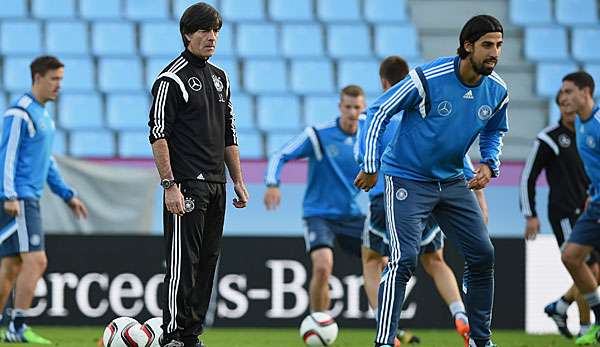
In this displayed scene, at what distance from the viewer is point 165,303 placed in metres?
6.94

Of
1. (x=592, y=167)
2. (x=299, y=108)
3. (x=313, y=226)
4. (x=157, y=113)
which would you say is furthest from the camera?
(x=299, y=108)

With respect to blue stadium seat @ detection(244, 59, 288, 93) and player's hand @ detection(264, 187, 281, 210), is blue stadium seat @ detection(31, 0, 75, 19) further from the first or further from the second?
player's hand @ detection(264, 187, 281, 210)

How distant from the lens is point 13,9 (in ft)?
58.4

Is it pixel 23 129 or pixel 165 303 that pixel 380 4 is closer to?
pixel 23 129

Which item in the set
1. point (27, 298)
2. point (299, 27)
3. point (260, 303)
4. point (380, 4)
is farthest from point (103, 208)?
point (380, 4)

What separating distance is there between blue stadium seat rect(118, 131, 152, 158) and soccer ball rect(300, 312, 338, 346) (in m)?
6.78

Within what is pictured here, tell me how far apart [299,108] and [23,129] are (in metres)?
7.36

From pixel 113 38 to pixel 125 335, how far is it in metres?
10.6

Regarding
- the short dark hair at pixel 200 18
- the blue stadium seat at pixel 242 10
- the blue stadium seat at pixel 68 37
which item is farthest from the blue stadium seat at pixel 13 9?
the short dark hair at pixel 200 18

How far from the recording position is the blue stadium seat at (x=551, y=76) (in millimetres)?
17344

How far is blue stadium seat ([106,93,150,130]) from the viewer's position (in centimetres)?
1634

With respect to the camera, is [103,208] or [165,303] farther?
[103,208]

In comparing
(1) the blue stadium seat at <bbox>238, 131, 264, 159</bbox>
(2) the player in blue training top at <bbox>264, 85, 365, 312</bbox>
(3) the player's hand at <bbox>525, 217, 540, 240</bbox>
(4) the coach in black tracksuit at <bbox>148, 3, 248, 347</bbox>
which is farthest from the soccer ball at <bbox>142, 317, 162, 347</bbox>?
(1) the blue stadium seat at <bbox>238, 131, 264, 159</bbox>

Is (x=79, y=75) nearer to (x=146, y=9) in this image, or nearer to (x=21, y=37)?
(x=21, y=37)
